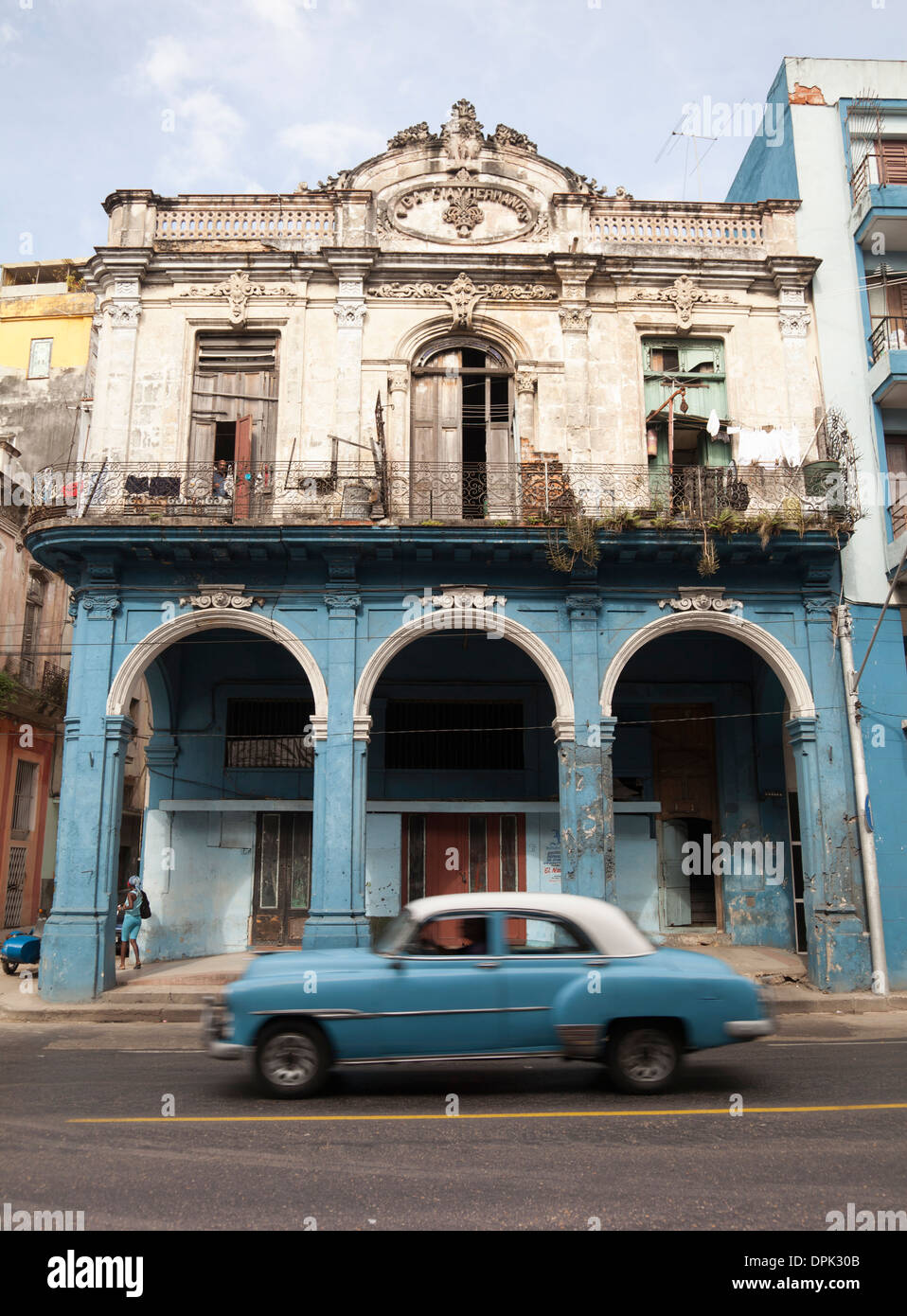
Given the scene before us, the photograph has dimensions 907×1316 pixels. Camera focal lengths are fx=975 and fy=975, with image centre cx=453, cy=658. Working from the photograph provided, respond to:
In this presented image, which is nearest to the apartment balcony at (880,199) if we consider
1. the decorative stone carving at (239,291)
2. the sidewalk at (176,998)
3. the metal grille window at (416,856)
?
the decorative stone carving at (239,291)

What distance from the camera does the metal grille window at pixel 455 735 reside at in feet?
59.1

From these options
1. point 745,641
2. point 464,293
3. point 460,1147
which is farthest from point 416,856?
point 460,1147

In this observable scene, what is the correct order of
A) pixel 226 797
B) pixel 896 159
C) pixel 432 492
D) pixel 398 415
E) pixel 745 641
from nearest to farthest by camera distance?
1. pixel 745 641
2. pixel 432 492
3. pixel 398 415
4. pixel 896 159
5. pixel 226 797

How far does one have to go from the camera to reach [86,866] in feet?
46.2

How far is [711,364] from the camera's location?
16.8 m

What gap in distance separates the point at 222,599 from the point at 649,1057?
32.5ft

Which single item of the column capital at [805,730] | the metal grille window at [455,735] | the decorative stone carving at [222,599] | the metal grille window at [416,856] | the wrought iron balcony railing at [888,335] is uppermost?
the wrought iron balcony railing at [888,335]

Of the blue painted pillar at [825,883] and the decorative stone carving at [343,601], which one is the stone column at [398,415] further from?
the blue painted pillar at [825,883]

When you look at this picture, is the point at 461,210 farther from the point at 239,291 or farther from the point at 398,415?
the point at 239,291

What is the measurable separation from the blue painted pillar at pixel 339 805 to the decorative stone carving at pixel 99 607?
10.7 feet

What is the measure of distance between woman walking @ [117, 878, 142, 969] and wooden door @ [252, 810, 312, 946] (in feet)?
7.19

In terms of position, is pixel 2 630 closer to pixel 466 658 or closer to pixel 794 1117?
pixel 466 658

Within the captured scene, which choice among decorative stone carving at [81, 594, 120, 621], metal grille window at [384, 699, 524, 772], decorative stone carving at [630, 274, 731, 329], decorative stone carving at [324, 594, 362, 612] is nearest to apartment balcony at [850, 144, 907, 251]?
decorative stone carving at [630, 274, 731, 329]
